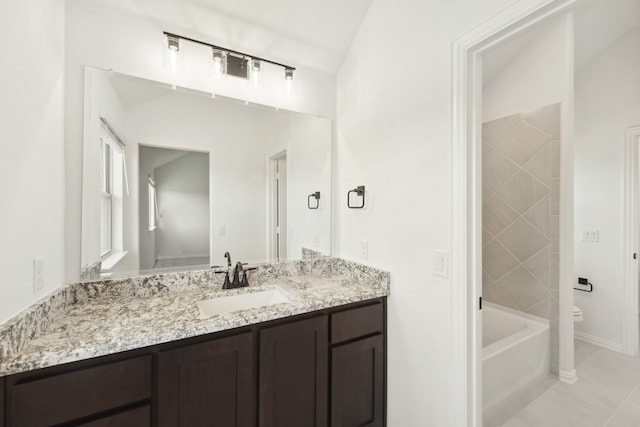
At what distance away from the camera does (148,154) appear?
5.13 feet

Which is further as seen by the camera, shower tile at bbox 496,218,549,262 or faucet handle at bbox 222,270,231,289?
shower tile at bbox 496,218,549,262

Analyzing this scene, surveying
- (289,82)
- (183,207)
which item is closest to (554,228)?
(289,82)

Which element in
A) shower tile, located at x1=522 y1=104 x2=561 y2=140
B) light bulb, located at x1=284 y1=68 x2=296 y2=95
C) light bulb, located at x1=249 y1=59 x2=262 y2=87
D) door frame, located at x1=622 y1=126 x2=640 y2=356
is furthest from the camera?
door frame, located at x1=622 y1=126 x2=640 y2=356

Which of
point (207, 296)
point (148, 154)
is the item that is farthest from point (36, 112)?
point (207, 296)

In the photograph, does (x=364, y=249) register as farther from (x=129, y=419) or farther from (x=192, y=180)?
(x=129, y=419)

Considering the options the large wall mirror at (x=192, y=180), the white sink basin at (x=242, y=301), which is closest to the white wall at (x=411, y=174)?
the large wall mirror at (x=192, y=180)

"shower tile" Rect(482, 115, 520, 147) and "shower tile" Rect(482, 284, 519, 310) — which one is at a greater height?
"shower tile" Rect(482, 115, 520, 147)

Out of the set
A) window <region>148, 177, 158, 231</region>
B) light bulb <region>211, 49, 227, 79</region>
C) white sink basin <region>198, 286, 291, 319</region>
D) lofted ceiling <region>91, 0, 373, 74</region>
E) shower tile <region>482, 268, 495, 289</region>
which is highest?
lofted ceiling <region>91, 0, 373, 74</region>

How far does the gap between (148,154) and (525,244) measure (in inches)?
122

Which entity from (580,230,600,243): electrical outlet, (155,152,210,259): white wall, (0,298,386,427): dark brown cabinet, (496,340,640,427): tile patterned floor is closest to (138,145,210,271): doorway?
(155,152,210,259): white wall

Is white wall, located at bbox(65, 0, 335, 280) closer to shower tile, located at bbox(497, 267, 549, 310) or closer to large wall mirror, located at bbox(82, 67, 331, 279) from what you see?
large wall mirror, located at bbox(82, 67, 331, 279)

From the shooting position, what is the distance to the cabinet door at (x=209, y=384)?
1.06 m

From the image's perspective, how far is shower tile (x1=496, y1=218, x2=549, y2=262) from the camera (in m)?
2.40

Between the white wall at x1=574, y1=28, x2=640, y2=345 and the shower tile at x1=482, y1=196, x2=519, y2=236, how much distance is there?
41.3 inches
